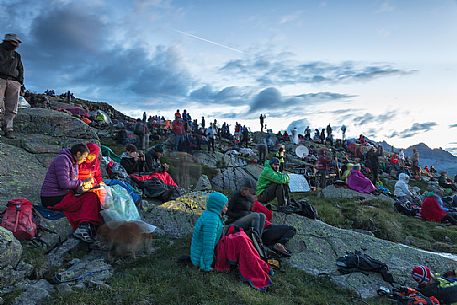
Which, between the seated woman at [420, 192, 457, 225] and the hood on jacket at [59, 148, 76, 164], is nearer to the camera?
the hood on jacket at [59, 148, 76, 164]

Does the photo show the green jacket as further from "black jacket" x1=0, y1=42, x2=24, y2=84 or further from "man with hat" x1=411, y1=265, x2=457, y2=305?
"black jacket" x1=0, y1=42, x2=24, y2=84

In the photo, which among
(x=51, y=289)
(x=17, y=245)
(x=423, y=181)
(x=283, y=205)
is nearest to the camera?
(x=51, y=289)

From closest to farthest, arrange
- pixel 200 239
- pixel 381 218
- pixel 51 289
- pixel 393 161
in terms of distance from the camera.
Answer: pixel 51 289, pixel 200 239, pixel 381 218, pixel 393 161

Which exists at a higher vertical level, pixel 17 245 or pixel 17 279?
pixel 17 245

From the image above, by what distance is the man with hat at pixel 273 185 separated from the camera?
9.70 metres

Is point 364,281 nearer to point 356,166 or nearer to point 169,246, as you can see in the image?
point 169,246

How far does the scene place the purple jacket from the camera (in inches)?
275

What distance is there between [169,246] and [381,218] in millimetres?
7658

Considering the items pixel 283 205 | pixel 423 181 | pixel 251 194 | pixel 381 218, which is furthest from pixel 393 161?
pixel 251 194

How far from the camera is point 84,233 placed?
672cm

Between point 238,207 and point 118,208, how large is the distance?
244 centimetres

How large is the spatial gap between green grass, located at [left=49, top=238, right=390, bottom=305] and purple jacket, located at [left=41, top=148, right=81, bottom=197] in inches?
82.8

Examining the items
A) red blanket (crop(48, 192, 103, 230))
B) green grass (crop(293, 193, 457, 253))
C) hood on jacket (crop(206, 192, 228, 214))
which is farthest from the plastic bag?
green grass (crop(293, 193, 457, 253))

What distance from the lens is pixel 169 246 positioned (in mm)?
7371
